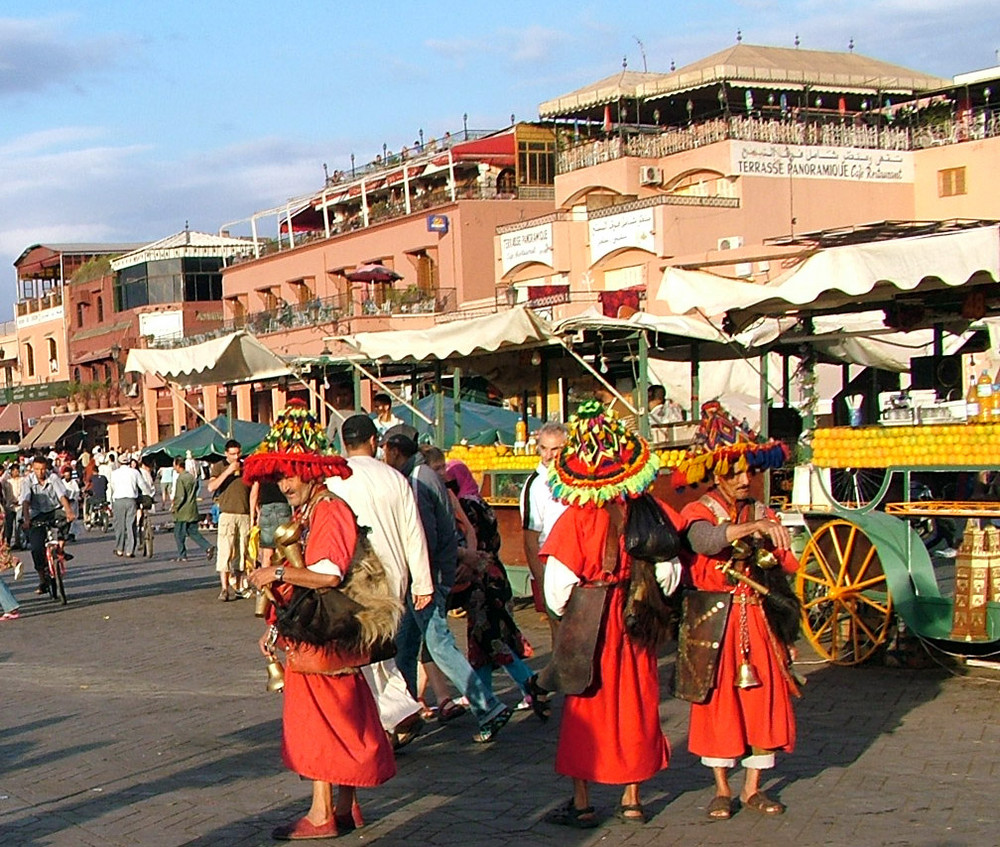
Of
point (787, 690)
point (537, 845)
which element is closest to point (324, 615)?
point (537, 845)

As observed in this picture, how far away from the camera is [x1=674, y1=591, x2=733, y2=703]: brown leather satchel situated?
20.0 feet

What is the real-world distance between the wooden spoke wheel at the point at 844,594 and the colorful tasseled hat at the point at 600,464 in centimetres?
354

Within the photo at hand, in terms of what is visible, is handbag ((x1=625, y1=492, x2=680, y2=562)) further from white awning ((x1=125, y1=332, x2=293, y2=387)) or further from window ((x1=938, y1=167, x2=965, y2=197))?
window ((x1=938, y1=167, x2=965, y2=197))

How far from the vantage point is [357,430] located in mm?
7074

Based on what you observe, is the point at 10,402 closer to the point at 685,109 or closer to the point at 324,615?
the point at 685,109

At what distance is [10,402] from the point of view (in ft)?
220

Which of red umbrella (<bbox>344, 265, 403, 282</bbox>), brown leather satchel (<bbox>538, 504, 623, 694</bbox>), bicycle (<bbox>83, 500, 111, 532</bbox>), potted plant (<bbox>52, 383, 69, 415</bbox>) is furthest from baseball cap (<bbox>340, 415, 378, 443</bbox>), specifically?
potted plant (<bbox>52, 383, 69, 415</bbox>)

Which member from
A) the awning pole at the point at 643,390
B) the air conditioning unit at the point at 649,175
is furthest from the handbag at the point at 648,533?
the air conditioning unit at the point at 649,175

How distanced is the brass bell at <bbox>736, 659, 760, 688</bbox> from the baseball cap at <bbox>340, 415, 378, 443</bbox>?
84.0 inches

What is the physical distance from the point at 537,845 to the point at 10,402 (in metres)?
65.2

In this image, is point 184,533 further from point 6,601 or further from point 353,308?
point 353,308

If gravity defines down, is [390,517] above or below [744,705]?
above

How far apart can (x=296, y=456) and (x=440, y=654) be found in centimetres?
220

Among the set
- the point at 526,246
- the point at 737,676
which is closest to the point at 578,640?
the point at 737,676
